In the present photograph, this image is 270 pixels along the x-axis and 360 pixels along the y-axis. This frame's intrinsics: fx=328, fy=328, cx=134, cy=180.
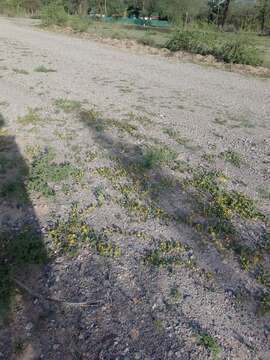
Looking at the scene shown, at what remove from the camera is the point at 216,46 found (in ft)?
56.3

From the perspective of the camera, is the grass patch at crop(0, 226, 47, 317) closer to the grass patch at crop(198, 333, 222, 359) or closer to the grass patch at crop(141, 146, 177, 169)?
the grass patch at crop(198, 333, 222, 359)

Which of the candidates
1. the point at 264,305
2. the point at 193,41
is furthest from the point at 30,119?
the point at 193,41

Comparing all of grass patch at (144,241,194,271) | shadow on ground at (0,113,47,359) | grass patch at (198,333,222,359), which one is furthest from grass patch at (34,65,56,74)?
grass patch at (198,333,222,359)

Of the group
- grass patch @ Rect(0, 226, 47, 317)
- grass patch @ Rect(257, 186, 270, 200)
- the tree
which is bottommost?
grass patch @ Rect(257, 186, 270, 200)

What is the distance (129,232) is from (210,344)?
60.4 inches

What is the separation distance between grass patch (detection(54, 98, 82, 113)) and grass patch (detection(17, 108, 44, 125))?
0.69 metres

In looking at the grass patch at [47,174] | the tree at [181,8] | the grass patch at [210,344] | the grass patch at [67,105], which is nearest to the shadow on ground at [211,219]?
the grass patch at [210,344]

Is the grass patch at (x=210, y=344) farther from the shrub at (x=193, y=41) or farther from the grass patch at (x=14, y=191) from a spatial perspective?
the shrub at (x=193, y=41)

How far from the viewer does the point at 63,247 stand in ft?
11.3

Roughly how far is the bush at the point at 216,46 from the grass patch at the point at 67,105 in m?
10.5

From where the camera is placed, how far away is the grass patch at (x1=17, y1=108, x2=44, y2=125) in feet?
22.2

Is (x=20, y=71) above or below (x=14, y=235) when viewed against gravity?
above

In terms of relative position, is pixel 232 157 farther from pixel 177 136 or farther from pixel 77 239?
pixel 77 239

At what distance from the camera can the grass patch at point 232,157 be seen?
5637 mm
